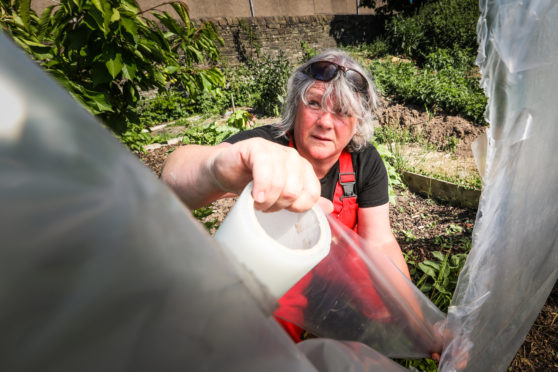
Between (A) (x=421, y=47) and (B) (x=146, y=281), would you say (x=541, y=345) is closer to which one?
(B) (x=146, y=281)

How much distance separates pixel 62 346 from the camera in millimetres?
201

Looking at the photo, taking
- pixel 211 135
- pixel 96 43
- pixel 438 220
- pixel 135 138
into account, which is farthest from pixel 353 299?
pixel 211 135

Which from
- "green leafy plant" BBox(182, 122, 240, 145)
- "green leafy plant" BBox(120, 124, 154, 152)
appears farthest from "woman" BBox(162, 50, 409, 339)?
"green leafy plant" BBox(182, 122, 240, 145)

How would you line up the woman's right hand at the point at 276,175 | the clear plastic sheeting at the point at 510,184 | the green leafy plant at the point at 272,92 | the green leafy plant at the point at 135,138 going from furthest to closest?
the green leafy plant at the point at 272,92
the green leafy plant at the point at 135,138
the clear plastic sheeting at the point at 510,184
the woman's right hand at the point at 276,175

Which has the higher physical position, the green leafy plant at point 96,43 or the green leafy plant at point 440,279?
the green leafy plant at point 96,43

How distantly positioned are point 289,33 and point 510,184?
44.2ft

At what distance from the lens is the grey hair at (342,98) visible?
2.15m

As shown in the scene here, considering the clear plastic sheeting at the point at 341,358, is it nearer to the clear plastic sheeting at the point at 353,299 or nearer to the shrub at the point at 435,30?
the clear plastic sheeting at the point at 353,299

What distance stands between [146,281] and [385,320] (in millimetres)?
1115

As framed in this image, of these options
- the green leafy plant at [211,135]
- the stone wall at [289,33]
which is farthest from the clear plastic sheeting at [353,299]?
the stone wall at [289,33]

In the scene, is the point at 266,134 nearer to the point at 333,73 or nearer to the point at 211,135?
the point at 333,73

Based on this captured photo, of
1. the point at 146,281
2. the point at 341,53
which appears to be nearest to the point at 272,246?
the point at 146,281

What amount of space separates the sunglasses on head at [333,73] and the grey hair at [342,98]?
3cm

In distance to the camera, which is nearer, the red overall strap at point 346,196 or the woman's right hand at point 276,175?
the woman's right hand at point 276,175
